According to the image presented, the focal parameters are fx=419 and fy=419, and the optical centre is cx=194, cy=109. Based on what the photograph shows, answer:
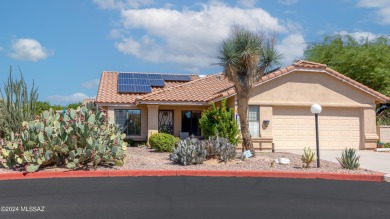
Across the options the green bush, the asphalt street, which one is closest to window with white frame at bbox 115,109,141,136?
the green bush

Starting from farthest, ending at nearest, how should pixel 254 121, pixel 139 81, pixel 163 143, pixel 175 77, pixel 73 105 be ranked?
pixel 73 105 < pixel 175 77 < pixel 139 81 < pixel 254 121 < pixel 163 143

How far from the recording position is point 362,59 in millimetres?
30641

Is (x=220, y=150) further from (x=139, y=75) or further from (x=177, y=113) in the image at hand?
(x=139, y=75)

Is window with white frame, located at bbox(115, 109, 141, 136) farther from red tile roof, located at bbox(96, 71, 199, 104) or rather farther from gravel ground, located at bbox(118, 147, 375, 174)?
gravel ground, located at bbox(118, 147, 375, 174)

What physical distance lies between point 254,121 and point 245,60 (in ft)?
18.4

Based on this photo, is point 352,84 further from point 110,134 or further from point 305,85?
point 110,134

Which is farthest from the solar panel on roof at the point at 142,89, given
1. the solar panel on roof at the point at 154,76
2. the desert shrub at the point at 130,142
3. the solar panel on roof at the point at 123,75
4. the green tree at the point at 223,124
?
the green tree at the point at 223,124

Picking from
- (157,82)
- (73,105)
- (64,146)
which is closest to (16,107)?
(64,146)

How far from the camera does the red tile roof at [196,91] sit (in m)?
20.3

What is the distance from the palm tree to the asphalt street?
486 centimetres

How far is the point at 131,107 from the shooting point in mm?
22672

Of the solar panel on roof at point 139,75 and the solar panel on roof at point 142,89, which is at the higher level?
the solar panel on roof at point 139,75

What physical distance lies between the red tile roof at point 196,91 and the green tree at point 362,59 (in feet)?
27.5

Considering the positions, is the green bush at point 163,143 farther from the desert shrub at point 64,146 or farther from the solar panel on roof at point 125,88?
the solar panel on roof at point 125,88
